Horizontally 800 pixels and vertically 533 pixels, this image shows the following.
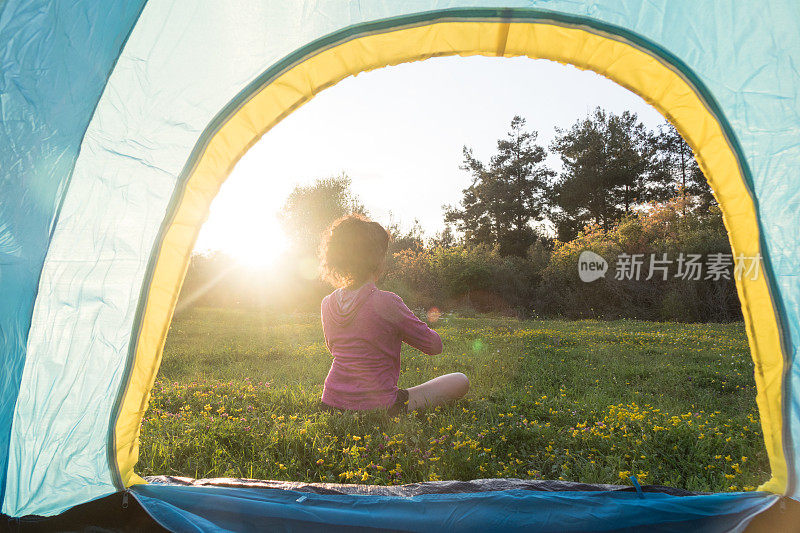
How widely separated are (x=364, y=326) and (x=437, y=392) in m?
0.81

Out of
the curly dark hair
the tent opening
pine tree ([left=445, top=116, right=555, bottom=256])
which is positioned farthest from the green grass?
pine tree ([left=445, top=116, right=555, bottom=256])

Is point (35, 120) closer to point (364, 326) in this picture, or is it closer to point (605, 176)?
point (364, 326)

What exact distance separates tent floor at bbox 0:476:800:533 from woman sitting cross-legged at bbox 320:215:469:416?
0.91 meters

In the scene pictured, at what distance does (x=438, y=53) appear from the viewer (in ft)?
6.20

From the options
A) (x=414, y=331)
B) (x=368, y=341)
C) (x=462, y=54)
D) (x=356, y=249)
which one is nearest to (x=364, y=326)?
(x=368, y=341)

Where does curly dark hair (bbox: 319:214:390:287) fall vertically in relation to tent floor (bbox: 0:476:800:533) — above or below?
above

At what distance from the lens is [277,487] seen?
6.23ft

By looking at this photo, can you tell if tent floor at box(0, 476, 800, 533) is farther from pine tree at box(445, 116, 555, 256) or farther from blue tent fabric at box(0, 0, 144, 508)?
pine tree at box(445, 116, 555, 256)

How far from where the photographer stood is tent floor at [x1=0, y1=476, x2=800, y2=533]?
5.34 ft

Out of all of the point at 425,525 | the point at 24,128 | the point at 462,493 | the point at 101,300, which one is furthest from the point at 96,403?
the point at 462,493

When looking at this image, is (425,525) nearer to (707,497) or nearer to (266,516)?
(266,516)

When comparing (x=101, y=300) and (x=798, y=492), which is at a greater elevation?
(x=101, y=300)

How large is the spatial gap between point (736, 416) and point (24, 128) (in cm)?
402

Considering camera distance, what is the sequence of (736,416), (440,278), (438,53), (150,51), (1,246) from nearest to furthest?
(1,246) < (150,51) < (438,53) < (736,416) < (440,278)
